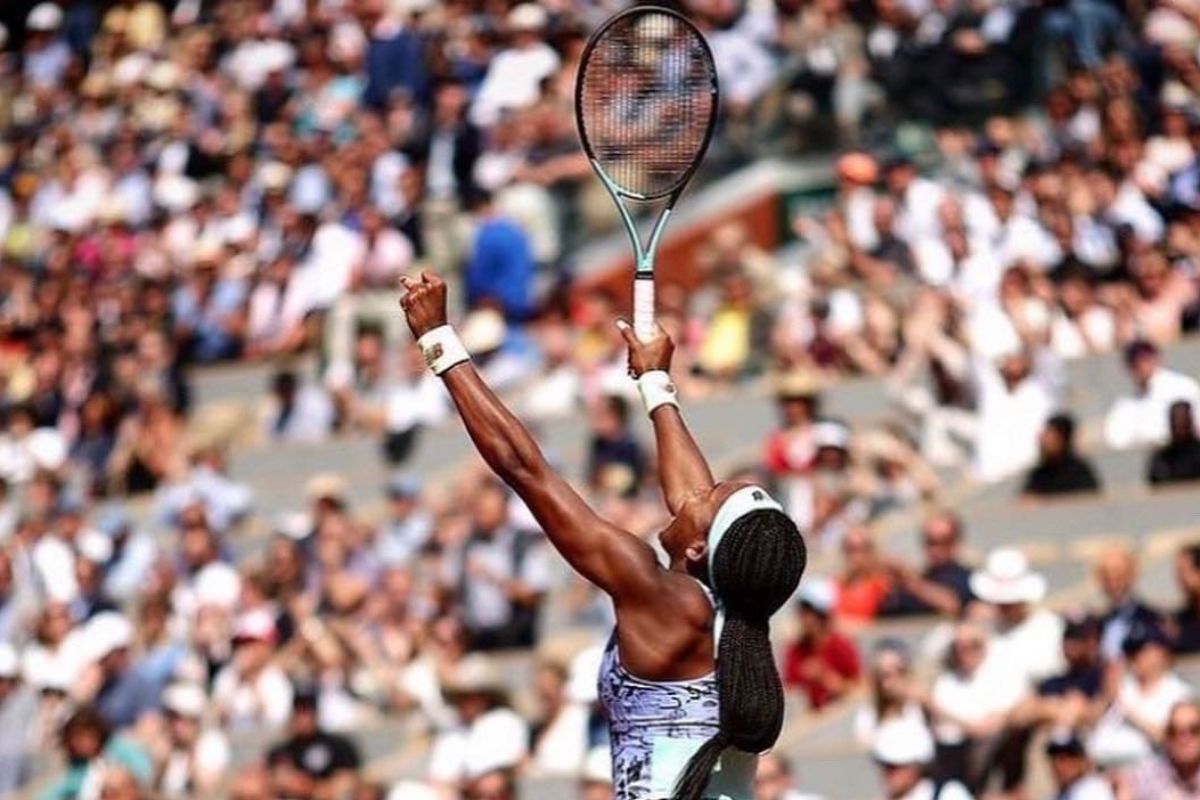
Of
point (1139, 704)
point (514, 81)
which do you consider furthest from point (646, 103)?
point (514, 81)

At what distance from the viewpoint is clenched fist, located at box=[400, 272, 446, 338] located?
273 inches

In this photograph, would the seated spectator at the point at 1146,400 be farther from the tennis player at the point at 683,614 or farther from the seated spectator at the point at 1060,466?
the tennis player at the point at 683,614

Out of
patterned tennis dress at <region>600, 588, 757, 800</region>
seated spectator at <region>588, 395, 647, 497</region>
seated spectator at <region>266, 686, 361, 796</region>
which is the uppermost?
patterned tennis dress at <region>600, 588, 757, 800</region>

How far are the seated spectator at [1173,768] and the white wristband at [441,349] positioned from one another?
15.8 ft

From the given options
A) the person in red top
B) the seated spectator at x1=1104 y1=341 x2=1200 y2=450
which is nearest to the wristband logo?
the person in red top

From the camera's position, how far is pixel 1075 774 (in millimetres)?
11234

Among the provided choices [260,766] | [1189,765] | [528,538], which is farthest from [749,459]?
[1189,765]

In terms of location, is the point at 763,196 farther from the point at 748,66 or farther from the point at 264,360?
the point at 264,360

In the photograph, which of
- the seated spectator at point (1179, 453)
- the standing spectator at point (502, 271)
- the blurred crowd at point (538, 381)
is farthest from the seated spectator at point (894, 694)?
the standing spectator at point (502, 271)

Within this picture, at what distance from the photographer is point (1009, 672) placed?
12391 millimetres

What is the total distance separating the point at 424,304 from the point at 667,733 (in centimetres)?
111

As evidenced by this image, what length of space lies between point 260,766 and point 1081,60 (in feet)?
22.3

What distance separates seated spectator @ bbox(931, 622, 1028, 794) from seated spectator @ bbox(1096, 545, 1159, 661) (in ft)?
1.29

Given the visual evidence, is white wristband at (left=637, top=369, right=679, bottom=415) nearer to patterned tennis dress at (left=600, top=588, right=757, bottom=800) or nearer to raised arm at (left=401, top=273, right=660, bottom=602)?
raised arm at (left=401, top=273, right=660, bottom=602)
